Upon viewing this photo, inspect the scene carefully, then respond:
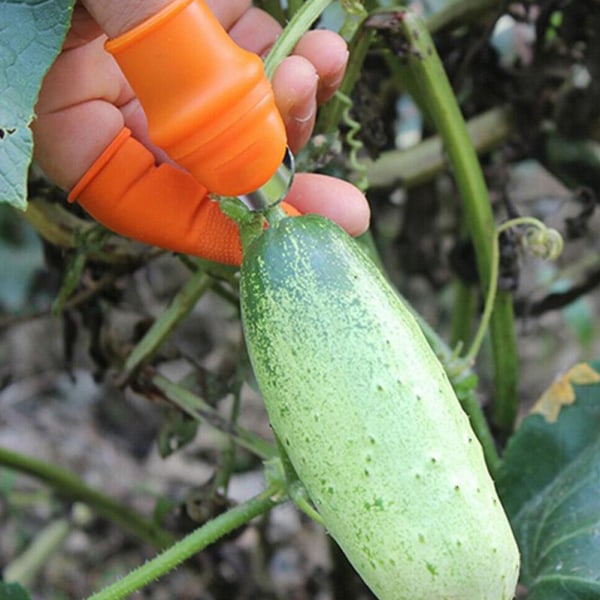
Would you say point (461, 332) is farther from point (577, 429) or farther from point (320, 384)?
point (320, 384)

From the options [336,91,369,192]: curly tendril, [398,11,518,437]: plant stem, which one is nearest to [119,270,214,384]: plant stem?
[336,91,369,192]: curly tendril

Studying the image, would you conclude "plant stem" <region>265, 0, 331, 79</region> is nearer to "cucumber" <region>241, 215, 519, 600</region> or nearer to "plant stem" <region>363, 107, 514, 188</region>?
"cucumber" <region>241, 215, 519, 600</region>

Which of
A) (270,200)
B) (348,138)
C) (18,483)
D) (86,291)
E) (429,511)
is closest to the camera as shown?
(429,511)

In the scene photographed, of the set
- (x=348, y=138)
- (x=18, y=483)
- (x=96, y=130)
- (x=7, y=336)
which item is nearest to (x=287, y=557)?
(x=18, y=483)

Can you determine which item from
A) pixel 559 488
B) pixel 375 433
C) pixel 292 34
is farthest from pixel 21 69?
pixel 559 488

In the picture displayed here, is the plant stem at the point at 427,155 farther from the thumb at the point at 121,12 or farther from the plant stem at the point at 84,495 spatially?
the thumb at the point at 121,12

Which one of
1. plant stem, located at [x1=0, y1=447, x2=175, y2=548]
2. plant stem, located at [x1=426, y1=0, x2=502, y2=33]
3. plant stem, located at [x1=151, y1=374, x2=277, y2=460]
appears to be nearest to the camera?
plant stem, located at [x1=151, y1=374, x2=277, y2=460]

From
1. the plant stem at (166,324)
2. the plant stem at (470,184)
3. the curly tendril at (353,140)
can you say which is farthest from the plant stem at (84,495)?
the curly tendril at (353,140)
